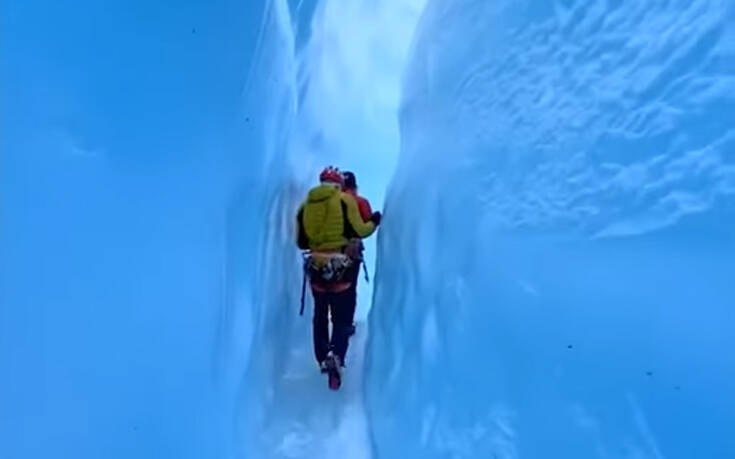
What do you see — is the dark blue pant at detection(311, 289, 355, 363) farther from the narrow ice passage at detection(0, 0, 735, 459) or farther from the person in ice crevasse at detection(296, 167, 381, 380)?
the narrow ice passage at detection(0, 0, 735, 459)

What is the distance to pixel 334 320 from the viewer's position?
10.4ft

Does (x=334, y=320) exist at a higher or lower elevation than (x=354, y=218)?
lower

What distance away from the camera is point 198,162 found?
5.93 ft

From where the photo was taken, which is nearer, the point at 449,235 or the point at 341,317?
the point at 449,235

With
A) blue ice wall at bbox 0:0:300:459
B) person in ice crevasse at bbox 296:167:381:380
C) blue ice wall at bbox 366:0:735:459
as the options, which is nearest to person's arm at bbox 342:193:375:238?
person in ice crevasse at bbox 296:167:381:380

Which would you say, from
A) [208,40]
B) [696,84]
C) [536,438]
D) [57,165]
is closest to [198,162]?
[208,40]

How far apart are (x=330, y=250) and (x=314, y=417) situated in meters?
0.65

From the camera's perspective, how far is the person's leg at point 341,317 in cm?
316

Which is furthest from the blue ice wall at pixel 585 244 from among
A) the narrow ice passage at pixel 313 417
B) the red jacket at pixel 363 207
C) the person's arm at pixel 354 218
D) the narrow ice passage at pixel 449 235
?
the red jacket at pixel 363 207

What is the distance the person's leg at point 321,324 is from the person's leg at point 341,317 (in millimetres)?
29

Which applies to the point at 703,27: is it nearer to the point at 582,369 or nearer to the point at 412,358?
the point at 582,369

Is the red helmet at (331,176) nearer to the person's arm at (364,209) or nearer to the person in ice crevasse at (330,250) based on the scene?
the person in ice crevasse at (330,250)

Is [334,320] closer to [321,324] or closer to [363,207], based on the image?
[321,324]

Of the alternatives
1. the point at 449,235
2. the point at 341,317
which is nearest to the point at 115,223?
the point at 449,235
